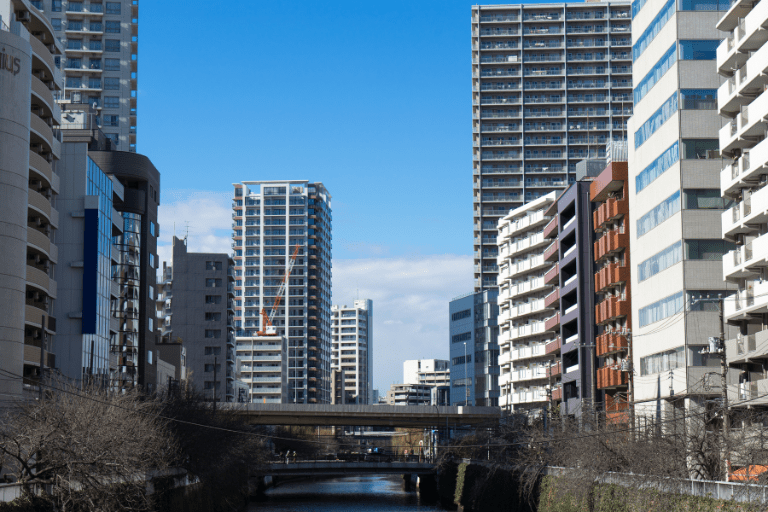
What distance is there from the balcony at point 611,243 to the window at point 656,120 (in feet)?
26.3

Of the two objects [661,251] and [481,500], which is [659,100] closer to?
[661,251]

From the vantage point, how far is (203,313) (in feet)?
547

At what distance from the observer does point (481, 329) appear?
146 meters

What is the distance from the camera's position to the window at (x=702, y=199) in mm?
62531

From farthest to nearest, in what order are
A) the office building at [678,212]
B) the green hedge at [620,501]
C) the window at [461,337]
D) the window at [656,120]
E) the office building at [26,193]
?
the window at [461,337], the window at [656,120], the office building at [26,193], the office building at [678,212], the green hedge at [620,501]

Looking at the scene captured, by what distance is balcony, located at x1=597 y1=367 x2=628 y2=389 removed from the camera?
74.9 meters

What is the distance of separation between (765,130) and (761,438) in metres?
26.7

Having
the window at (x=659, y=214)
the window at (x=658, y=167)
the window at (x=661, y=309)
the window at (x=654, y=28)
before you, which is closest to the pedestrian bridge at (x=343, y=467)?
the window at (x=661, y=309)

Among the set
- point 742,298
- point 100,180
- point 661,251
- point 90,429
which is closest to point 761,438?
point 742,298

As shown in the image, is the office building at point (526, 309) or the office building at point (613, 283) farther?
the office building at point (526, 309)

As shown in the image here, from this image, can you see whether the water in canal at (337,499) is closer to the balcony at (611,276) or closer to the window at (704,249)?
the balcony at (611,276)

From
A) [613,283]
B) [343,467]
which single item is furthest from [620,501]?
[343,467]

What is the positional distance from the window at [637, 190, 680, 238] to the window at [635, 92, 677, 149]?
18.3 ft

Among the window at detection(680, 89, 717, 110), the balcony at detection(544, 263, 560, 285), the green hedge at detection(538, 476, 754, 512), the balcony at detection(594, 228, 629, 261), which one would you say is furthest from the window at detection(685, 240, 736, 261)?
the balcony at detection(544, 263, 560, 285)
